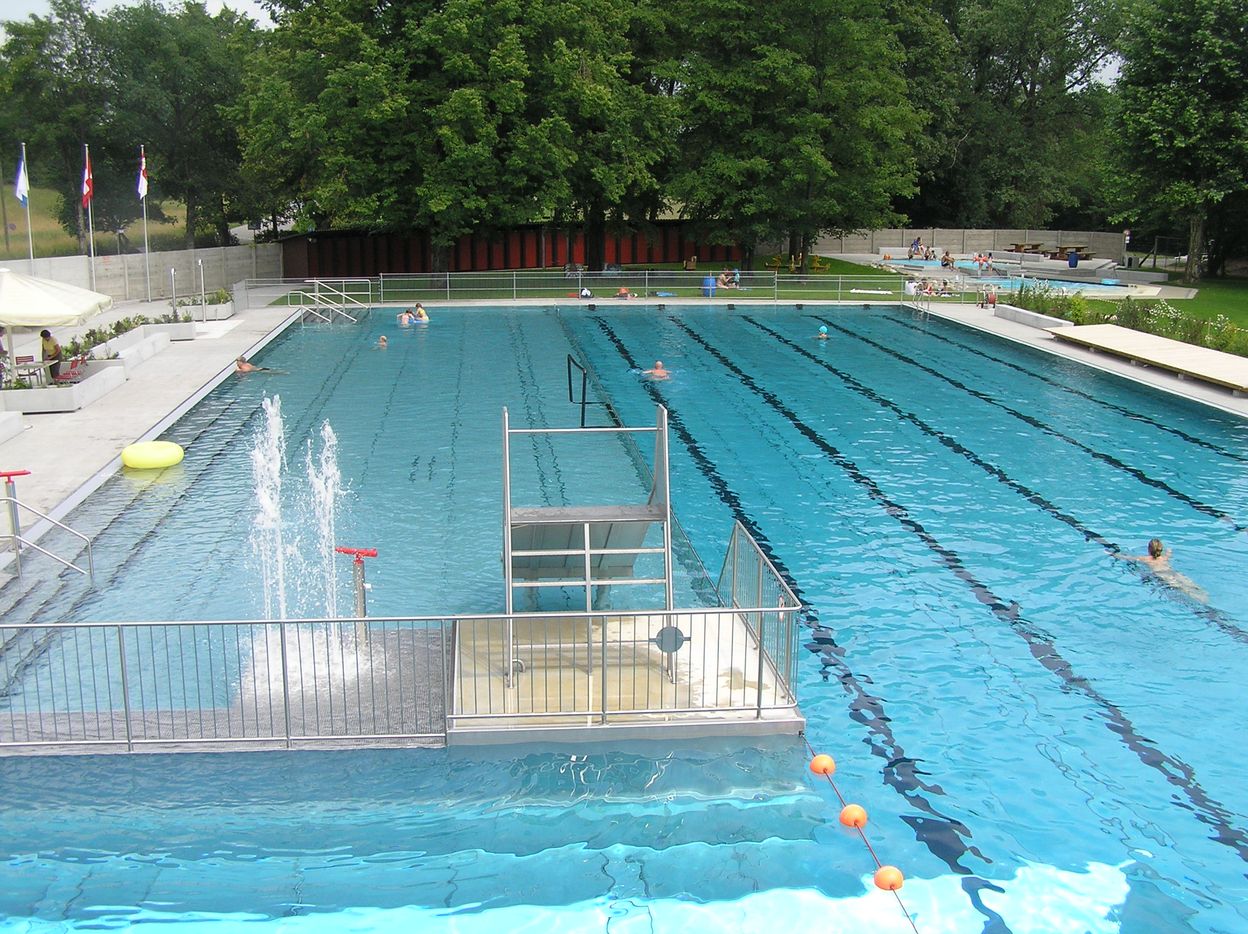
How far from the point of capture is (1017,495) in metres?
15.5

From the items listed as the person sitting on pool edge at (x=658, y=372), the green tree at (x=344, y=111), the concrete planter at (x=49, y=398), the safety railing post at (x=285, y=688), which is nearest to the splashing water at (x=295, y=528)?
the safety railing post at (x=285, y=688)

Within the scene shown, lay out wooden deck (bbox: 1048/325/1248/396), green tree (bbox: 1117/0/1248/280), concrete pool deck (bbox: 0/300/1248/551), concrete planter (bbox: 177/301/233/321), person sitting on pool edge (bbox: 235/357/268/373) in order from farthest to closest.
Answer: green tree (bbox: 1117/0/1248/280) → concrete planter (bbox: 177/301/233/321) → person sitting on pool edge (bbox: 235/357/268/373) → wooden deck (bbox: 1048/325/1248/396) → concrete pool deck (bbox: 0/300/1248/551)

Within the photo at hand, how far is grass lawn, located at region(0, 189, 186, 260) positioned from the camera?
1388 inches

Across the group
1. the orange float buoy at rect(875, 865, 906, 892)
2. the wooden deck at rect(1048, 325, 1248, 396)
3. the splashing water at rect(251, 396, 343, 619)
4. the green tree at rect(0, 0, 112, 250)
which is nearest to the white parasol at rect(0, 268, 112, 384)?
the splashing water at rect(251, 396, 343, 619)

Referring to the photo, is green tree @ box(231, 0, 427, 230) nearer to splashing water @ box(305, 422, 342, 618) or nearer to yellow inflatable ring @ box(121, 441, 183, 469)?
splashing water @ box(305, 422, 342, 618)

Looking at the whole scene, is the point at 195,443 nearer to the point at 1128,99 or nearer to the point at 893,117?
the point at 893,117

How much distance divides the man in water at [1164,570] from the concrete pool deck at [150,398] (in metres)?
8.53

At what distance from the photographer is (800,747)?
8.79m

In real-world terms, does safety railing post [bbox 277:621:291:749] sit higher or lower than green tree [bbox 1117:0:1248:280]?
lower

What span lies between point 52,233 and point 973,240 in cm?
4026

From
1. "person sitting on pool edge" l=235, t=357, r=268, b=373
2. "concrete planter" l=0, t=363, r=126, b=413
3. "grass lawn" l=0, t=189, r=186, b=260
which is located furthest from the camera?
"grass lawn" l=0, t=189, r=186, b=260

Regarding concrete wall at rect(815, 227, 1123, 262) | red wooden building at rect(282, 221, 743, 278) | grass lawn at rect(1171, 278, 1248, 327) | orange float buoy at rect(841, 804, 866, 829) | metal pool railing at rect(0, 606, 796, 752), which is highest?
concrete wall at rect(815, 227, 1123, 262)

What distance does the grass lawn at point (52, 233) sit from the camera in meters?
35.2

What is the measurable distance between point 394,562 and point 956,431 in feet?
34.6
